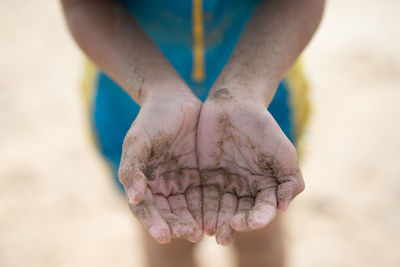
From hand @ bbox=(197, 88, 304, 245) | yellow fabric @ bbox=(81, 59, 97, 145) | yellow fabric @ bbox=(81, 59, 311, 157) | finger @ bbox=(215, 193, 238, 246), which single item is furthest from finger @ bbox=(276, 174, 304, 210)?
yellow fabric @ bbox=(81, 59, 97, 145)

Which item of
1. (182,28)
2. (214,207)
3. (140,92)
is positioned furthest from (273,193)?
(182,28)

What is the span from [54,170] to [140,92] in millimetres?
1620

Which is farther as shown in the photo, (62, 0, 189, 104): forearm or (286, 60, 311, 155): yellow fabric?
(286, 60, 311, 155): yellow fabric

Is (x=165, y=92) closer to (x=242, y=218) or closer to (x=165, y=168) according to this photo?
(x=165, y=168)

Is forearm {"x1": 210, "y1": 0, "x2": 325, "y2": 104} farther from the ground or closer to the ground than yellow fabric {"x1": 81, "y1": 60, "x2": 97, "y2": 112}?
farther from the ground

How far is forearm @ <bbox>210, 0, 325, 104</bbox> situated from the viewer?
1246 mm

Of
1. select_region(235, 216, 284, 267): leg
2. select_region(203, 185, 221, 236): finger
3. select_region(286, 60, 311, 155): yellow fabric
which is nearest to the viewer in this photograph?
select_region(203, 185, 221, 236): finger

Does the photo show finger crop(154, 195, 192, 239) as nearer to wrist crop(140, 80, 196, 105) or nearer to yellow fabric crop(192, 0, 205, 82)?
wrist crop(140, 80, 196, 105)

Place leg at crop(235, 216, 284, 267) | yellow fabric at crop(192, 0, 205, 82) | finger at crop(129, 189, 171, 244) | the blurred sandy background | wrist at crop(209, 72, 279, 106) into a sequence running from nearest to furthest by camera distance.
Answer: finger at crop(129, 189, 171, 244), wrist at crop(209, 72, 279, 106), yellow fabric at crop(192, 0, 205, 82), leg at crop(235, 216, 284, 267), the blurred sandy background

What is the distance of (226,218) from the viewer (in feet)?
3.54

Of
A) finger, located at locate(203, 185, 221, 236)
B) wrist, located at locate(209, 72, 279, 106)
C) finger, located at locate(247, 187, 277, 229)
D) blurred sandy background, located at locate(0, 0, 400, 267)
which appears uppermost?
wrist, located at locate(209, 72, 279, 106)

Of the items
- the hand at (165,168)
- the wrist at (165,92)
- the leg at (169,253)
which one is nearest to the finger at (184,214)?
the hand at (165,168)

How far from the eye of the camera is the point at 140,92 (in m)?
1.26

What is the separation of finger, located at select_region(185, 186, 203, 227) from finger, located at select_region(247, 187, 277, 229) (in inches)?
5.7
